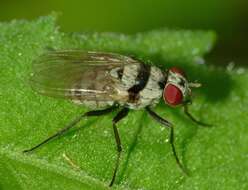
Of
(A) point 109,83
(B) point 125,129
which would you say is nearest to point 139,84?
(A) point 109,83

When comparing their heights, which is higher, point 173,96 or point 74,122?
point 173,96

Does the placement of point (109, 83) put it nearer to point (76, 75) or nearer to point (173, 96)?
point (76, 75)

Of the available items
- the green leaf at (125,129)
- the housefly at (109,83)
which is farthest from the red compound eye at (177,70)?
the green leaf at (125,129)

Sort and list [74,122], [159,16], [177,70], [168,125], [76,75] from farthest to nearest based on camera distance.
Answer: [159,16], [177,70], [168,125], [76,75], [74,122]

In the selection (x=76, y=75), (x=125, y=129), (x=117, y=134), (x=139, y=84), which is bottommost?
(x=125, y=129)

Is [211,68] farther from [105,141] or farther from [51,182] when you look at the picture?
[51,182]

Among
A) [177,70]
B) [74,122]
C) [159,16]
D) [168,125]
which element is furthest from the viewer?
[159,16]
